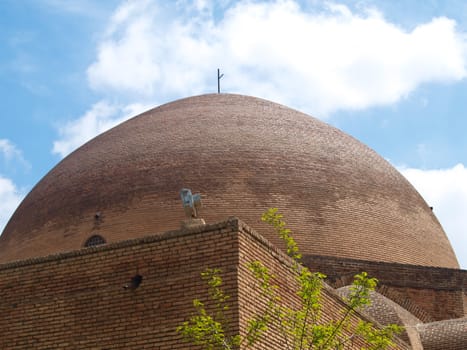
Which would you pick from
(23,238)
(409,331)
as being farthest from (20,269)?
(23,238)

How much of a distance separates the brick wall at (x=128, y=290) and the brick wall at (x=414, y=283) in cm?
525

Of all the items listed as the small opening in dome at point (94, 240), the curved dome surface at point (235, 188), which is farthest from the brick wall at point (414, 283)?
the small opening in dome at point (94, 240)

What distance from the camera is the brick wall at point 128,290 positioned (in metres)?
6.88

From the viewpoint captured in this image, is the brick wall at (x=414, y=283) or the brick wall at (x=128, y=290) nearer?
the brick wall at (x=128, y=290)

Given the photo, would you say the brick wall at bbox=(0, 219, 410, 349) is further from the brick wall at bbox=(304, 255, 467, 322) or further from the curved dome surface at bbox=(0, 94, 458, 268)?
the curved dome surface at bbox=(0, 94, 458, 268)

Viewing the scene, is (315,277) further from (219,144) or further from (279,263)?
(219,144)

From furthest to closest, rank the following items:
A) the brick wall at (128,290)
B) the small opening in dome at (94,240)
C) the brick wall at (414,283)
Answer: the small opening in dome at (94,240), the brick wall at (414,283), the brick wall at (128,290)

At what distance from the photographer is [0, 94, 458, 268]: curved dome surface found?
13.4 m

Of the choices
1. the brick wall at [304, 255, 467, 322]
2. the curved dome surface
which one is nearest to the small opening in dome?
the curved dome surface

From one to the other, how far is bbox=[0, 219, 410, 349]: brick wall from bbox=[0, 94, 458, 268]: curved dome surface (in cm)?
549

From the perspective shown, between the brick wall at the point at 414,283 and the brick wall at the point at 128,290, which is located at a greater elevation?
the brick wall at the point at 414,283

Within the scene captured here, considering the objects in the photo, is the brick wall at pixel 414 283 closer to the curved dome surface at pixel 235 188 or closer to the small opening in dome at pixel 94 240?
the curved dome surface at pixel 235 188

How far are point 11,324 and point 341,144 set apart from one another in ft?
29.3

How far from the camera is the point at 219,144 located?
14.5m
